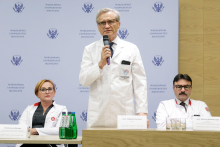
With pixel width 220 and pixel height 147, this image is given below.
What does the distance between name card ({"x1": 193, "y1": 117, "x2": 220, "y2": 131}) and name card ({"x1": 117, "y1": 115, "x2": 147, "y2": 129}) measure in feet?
1.02

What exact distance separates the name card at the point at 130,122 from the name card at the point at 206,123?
31 centimetres

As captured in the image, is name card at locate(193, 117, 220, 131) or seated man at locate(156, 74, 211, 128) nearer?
name card at locate(193, 117, 220, 131)

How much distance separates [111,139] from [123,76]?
2.37ft

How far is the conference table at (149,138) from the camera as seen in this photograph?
149cm

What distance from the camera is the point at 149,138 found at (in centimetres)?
151

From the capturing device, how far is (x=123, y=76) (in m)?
2.14

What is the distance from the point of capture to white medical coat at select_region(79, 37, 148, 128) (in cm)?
210

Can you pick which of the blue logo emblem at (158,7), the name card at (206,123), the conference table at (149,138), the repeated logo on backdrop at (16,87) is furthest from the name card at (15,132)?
the blue logo emblem at (158,7)

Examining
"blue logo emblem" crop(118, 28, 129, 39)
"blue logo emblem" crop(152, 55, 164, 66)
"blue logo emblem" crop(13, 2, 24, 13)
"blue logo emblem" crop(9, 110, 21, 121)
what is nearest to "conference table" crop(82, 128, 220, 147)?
"blue logo emblem" crop(152, 55, 164, 66)

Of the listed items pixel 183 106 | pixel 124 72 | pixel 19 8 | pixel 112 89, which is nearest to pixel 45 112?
pixel 112 89

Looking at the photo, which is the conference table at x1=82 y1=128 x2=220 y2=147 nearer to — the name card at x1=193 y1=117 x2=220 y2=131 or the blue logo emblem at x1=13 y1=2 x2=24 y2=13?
the name card at x1=193 y1=117 x2=220 y2=131

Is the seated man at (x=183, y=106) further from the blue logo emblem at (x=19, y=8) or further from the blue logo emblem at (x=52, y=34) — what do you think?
the blue logo emblem at (x=19, y=8)

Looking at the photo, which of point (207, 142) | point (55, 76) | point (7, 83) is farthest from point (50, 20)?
point (207, 142)

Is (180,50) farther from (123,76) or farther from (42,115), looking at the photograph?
(42,115)
